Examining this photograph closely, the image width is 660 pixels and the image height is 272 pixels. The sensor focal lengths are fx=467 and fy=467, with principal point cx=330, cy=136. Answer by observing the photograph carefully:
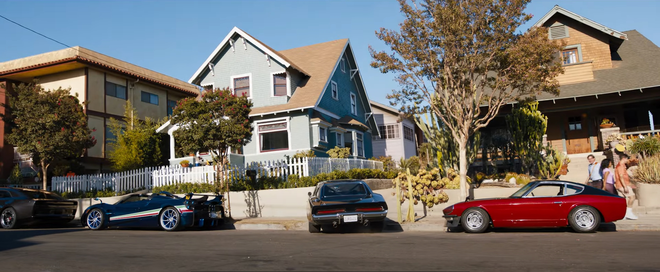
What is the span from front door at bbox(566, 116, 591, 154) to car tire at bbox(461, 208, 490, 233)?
45.0ft

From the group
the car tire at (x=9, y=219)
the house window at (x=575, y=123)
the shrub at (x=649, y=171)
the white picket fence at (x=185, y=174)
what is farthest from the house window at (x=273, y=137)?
the shrub at (x=649, y=171)

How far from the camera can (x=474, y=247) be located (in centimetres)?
807

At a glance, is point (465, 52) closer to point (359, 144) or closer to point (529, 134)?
point (529, 134)

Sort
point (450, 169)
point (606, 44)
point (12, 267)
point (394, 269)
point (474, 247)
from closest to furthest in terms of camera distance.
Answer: point (394, 269)
point (12, 267)
point (474, 247)
point (450, 169)
point (606, 44)

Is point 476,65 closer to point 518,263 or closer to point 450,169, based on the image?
point 450,169

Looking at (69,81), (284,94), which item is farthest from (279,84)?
(69,81)

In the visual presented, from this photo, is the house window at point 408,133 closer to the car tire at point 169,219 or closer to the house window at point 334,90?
the house window at point 334,90

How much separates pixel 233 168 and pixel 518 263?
13098mm

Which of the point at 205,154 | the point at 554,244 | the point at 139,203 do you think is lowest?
the point at 554,244

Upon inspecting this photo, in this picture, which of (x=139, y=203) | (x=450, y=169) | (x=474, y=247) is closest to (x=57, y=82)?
(x=139, y=203)

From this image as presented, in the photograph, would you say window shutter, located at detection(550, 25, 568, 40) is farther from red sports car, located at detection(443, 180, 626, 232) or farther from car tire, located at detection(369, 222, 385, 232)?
car tire, located at detection(369, 222, 385, 232)

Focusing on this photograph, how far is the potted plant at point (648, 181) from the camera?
12914 mm

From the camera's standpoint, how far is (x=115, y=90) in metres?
27.2

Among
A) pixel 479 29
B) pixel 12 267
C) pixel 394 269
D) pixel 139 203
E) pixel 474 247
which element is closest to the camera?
pixel 394 269
